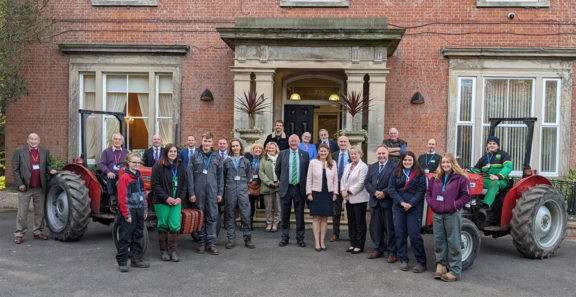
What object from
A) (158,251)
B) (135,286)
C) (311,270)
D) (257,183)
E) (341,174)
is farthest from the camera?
(257,183)

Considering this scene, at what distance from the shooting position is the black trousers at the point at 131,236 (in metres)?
5.97

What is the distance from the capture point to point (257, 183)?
343 inches

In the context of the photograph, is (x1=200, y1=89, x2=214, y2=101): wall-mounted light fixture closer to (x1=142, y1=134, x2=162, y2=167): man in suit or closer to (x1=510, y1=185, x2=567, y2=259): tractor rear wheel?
(x1=142, y1=134, x2=162, y2=167): man in suit

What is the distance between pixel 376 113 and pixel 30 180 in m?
7.16

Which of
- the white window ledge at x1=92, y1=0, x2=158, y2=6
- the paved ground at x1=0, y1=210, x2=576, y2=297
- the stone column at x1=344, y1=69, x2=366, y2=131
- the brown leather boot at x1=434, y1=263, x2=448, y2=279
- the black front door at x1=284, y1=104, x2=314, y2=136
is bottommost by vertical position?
the paved ground at x1=0, y1=210, x2=576, y2=297

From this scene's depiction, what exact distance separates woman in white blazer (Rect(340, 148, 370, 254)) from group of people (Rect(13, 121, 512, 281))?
16 millimetres

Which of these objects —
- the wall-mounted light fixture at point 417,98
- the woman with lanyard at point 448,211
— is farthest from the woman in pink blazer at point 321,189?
the wall-mounted light fixture at point 417,98

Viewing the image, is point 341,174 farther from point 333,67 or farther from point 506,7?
point 506,7

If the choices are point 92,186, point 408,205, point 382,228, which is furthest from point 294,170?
point 92,186

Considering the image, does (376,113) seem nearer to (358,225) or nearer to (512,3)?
(358,225)

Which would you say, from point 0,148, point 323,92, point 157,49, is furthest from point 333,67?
point 0,148

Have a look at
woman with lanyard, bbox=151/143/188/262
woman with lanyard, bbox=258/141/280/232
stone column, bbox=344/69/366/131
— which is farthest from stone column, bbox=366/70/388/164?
woman with lanyard, bbox=151/143/188/262

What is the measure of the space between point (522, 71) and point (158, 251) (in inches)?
383

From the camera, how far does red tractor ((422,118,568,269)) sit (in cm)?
675
